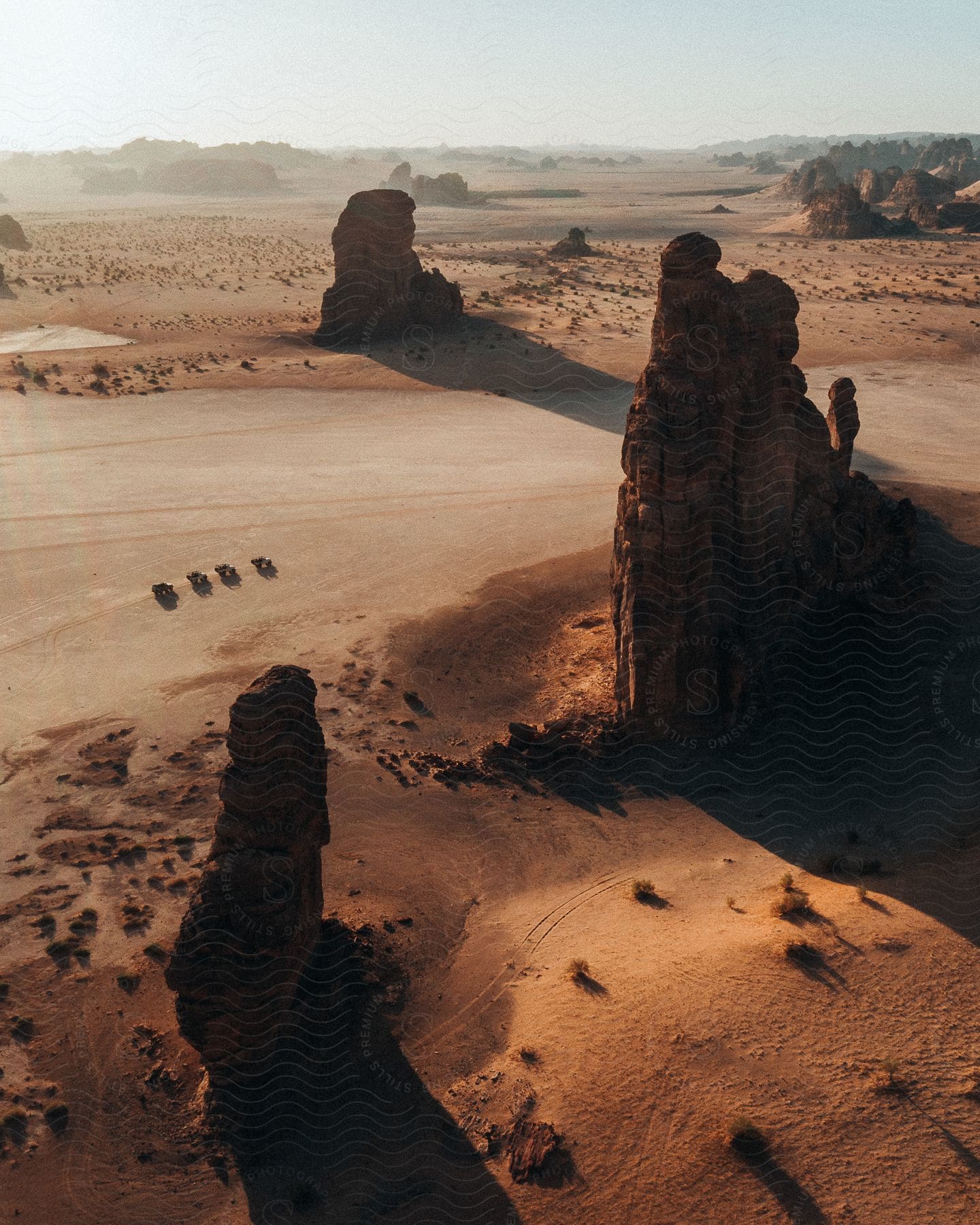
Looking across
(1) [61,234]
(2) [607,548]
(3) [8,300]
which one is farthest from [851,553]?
(1) [61,234]

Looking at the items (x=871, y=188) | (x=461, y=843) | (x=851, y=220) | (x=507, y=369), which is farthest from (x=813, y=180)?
(x=461, y=843)

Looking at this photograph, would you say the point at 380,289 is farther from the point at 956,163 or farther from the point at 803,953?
the point at 956,163

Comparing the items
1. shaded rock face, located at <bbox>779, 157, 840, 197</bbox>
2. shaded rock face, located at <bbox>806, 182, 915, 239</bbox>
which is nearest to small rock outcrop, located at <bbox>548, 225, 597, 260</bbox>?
shaded rock face, located at <bbox>806, 182, 915, 239</bbox>

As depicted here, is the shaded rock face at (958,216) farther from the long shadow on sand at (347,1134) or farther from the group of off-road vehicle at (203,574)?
the long shadow on sand at (347,1134)

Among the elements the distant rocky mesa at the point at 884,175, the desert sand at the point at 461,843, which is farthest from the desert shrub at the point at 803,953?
the distant rocky mesa at the point at 884,175

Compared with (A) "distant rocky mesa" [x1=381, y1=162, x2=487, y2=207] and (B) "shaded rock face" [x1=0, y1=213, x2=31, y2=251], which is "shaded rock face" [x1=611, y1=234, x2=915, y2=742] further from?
(A) "distant rocky mesa" [x1=381, y1=162, x2=487, y2=207]
